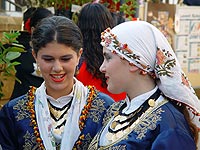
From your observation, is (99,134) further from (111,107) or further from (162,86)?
(162,86)

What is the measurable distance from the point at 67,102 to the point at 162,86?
659 millimetres

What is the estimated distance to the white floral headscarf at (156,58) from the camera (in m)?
1.92

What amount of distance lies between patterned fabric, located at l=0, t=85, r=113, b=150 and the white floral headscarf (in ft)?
1.68

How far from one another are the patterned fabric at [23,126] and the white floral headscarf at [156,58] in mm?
513

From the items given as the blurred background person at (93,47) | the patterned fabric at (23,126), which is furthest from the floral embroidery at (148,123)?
the blurred background person at (93,47)

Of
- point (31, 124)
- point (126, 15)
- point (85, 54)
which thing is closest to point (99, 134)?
point (31, 124)

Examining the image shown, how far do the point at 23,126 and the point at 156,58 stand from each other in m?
0.84

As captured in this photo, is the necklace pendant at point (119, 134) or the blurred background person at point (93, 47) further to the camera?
the blurred background person at point (93, 47)

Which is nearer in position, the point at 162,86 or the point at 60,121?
the point at 162,86

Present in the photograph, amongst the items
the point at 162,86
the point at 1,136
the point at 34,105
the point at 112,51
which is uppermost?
the point at 112,51

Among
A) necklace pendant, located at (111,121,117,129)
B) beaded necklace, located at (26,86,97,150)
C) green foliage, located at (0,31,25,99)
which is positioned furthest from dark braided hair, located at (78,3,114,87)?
necklace pendant, located at (111,121,117,129)

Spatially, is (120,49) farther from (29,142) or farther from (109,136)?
(29,142)

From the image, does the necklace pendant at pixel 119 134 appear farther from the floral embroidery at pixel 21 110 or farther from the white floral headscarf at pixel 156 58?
the floral embroidery at pixel 21 110

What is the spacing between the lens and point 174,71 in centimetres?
194
